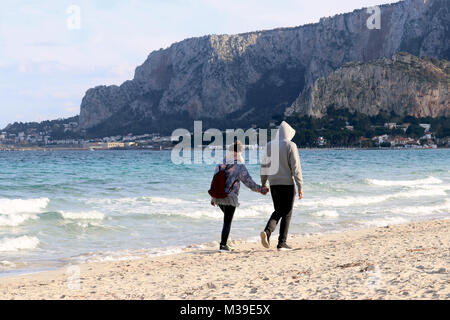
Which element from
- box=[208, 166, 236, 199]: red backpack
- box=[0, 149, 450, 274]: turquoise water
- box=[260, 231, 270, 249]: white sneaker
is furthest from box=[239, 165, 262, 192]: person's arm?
box=[0, 149, 450, 274]: turquoise water

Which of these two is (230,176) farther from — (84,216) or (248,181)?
(84,216)

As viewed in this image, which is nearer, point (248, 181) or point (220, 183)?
point (248, 181)

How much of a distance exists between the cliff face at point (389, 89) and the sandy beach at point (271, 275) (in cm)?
14089

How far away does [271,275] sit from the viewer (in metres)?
6.98

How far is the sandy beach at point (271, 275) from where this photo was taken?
18.9 ft

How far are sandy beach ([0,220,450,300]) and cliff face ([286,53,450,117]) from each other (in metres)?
141

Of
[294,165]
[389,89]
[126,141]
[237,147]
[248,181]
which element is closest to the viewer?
[294,165]

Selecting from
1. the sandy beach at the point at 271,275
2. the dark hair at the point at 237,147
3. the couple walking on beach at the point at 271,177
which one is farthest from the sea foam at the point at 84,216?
the dark hair at the point at 237,147

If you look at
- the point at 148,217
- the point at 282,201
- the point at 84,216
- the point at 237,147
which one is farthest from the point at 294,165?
the point at 84,216

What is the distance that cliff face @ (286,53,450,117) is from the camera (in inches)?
5576

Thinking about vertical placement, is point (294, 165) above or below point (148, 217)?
above

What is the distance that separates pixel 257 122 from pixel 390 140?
53.6 m

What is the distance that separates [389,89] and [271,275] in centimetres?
14533
